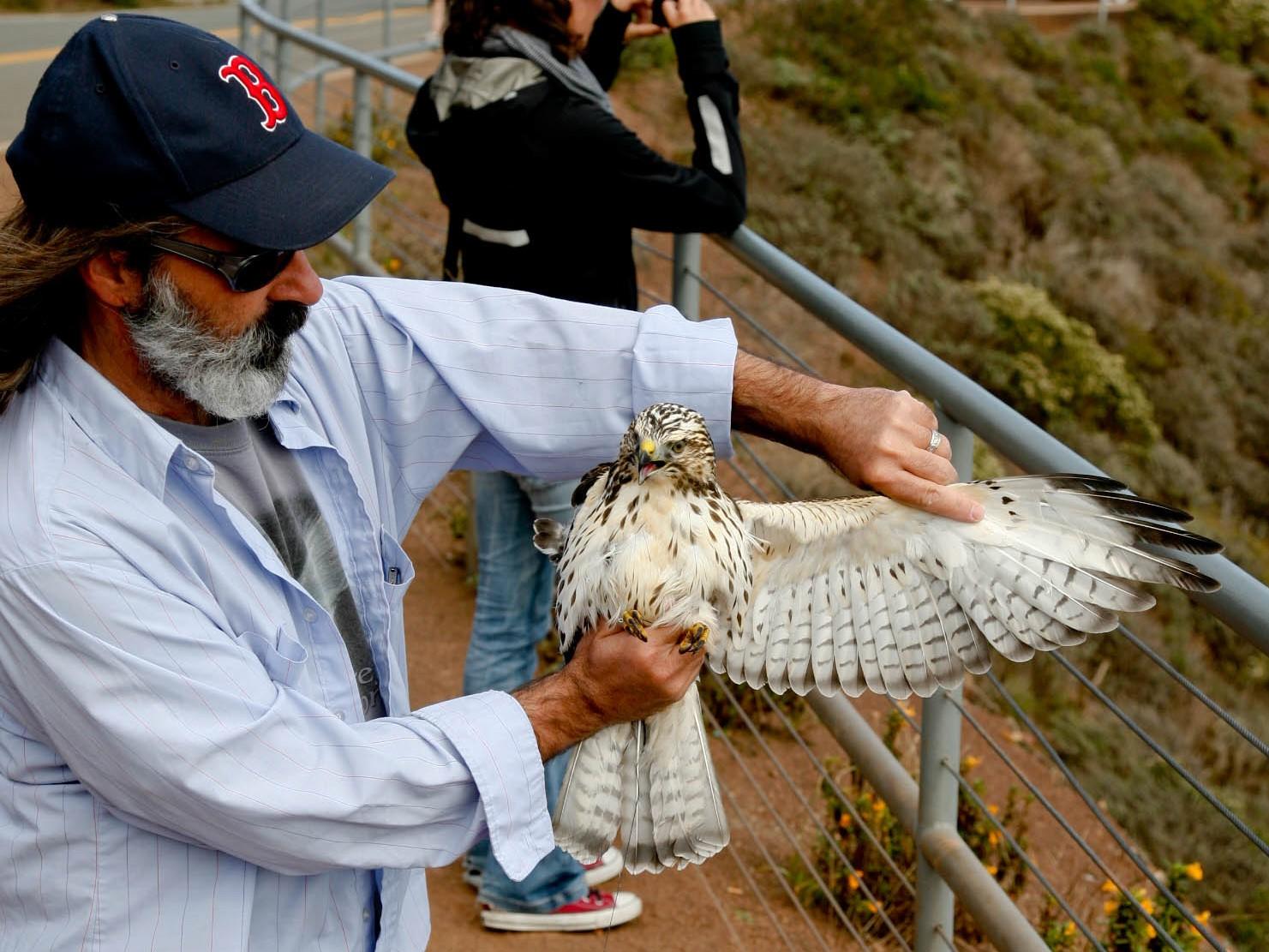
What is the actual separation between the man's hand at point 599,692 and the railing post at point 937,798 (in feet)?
3.22

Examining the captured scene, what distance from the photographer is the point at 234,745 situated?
1754mm

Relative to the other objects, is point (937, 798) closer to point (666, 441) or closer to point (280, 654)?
point (666, 441)

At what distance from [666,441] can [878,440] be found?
0.37 meters

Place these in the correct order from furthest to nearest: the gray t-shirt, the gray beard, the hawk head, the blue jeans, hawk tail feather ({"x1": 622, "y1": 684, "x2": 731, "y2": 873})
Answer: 1. the blue jeans
2. hawk tail feather ({"x1": 622, "y1": 684, "x2": 731, "y2": 873})
3. the hawk head
4. the gray t-shirt
5. the gray beard

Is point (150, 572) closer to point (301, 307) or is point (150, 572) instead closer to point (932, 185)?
point (301, 307)

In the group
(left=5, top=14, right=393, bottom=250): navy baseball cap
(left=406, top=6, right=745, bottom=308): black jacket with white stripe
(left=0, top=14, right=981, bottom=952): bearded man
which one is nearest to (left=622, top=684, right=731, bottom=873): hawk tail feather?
(left=0, top=14, right=981, bottom=952): bearded man

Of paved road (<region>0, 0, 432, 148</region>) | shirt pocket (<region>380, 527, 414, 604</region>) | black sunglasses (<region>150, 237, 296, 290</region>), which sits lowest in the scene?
paved road (<region>0, 0, 432, 148</region>)

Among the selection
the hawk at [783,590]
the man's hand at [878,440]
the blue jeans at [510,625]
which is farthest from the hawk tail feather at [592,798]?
the blue jeans at [510,625]

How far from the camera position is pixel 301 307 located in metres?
2.07

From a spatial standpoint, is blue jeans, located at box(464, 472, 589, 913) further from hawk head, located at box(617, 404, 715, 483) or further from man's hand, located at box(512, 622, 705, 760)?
man's hand, located at box(512, 622, 705, 760)

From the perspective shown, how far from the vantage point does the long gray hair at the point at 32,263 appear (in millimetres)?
1876

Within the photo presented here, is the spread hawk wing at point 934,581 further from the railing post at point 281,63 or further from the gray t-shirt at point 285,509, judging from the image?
the railing post at point 281,63

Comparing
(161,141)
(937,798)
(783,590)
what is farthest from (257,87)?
(937,798)

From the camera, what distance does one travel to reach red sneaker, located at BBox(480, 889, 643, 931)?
3.84 m
